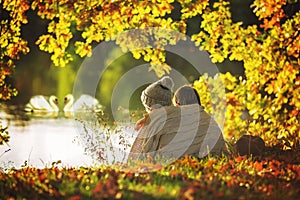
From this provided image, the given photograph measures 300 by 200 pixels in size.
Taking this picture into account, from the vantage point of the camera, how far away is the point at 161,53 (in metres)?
8.31

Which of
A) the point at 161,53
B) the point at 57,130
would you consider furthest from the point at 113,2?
the point at 57,130

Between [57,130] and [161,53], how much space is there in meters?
6.51

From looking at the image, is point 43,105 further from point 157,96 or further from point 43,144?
point 157,96

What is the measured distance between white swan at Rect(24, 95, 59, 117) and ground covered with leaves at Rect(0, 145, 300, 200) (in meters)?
10.8

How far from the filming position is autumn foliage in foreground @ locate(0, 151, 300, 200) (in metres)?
4.14

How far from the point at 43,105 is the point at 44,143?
4.17 m

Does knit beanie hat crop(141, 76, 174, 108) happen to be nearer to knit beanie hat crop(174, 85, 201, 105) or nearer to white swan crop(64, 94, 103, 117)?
knit beanie hat crop(174, 85, 201, 105)

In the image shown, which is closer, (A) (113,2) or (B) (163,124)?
(B) (163,124)

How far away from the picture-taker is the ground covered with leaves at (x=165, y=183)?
4141mm

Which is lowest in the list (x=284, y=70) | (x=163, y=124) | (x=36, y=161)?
(x=36, y=161)

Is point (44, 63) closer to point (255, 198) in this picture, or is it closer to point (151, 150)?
point (151, 150)

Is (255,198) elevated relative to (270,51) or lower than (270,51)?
lower

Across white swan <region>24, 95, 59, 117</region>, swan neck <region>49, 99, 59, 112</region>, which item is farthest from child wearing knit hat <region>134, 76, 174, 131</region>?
swan neck <region>49, 99, 59, 112</region>

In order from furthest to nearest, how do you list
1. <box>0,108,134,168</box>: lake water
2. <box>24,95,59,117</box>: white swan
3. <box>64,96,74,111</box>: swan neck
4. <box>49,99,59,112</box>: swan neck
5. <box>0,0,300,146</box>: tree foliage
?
<box>49,99,59,112</box>: swan neck, <box>24,95,59,117</box>: white swan, <box>64,96,74,111</box>: swan neck, <box>0,108,134,168</box>: lake water, <box>0,0,300,146</box>: tree foliage
